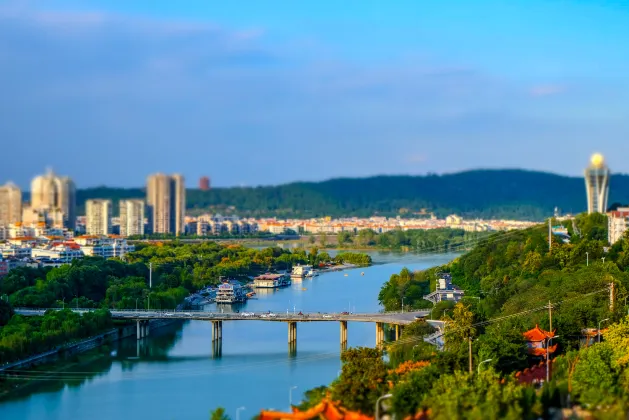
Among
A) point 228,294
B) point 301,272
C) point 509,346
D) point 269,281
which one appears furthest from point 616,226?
point 509,346

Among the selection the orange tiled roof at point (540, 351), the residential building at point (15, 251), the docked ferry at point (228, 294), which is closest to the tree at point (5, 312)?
the docked ferry at point (228, 294)

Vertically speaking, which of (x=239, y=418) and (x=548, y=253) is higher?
(x=548, y=253)

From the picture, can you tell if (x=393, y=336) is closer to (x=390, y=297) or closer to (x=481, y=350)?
(x=390, y=297)

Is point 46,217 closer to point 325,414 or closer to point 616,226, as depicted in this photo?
point 616,226

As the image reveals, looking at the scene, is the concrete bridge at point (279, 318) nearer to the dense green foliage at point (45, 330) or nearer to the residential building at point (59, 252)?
the dense green foliage at point (45, 330)

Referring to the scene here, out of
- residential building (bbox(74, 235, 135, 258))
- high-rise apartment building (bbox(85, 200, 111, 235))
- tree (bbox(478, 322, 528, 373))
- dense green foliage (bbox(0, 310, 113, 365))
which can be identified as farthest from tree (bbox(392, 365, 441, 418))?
high-rise apartment building (bbox(85, 200, 111, 235))

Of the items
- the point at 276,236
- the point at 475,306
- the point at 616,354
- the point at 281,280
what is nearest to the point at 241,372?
the point at 475,306
